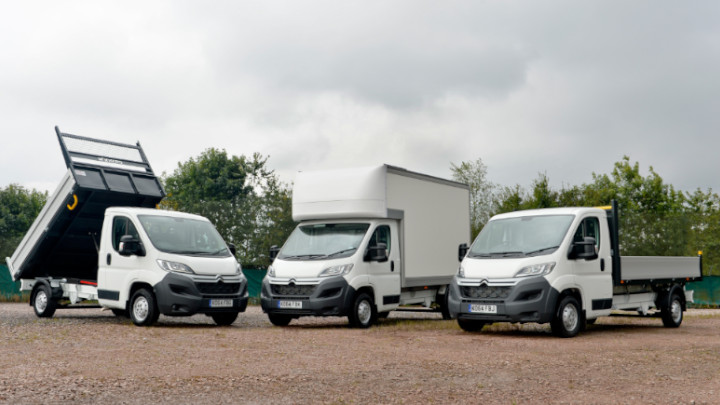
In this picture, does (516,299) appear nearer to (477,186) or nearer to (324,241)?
(324,241)

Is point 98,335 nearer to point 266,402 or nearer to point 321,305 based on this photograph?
point 321,305

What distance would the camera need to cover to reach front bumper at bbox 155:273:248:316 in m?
14.1

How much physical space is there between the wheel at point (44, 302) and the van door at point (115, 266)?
210 cm

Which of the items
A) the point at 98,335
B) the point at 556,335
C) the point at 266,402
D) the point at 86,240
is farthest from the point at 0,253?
the point at 266,402

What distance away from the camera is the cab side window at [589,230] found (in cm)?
1354

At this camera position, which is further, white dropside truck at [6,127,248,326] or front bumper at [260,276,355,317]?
white dropside truck at [6,127,248,326]

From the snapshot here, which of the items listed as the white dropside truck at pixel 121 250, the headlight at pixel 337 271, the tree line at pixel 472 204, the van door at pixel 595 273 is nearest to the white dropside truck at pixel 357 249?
the headlight at pixel 337 271

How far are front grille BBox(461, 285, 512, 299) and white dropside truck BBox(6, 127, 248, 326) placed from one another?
180 inches

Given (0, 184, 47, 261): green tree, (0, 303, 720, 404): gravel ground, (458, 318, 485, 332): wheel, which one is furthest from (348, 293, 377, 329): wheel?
(0, 184, 47, 261): green tree

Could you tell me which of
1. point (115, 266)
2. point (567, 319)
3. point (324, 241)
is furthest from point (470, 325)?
point (115, 266)

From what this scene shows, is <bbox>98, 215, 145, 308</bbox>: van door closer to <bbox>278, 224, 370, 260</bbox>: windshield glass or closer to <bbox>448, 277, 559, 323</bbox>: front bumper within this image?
<bbox>278, 224, 370, 260</bbox>: windshield glass

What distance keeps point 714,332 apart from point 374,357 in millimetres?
9178

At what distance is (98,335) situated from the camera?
493 inches

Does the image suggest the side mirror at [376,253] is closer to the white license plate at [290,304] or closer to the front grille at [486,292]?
the white license plate at [290,304]
